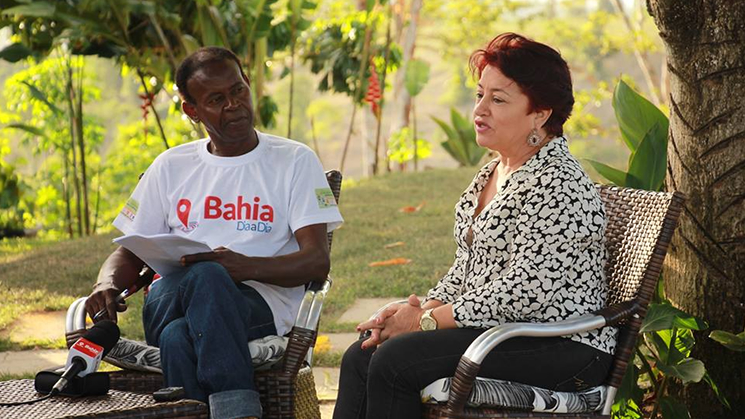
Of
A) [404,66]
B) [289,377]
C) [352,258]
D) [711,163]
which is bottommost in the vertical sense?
[352,258]

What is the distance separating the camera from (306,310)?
3.05 meters

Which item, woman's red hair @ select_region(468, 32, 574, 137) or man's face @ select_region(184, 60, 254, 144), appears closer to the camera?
woman's red hair @ select_region(468, 32, 574, 137)

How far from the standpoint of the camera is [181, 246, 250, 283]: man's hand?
303cm

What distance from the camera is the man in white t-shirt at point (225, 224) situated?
286 centimetres

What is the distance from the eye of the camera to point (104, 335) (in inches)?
115

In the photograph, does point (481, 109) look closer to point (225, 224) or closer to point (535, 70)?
point (535, 70)

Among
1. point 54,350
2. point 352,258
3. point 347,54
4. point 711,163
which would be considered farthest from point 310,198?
point 347,54

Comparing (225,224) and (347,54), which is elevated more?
(347,54)

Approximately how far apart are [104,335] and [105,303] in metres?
0.28

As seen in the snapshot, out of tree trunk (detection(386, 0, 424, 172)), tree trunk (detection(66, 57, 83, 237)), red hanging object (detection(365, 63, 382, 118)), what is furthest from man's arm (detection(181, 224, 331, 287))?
tree trunk (detection(386, 0, 424, 172))

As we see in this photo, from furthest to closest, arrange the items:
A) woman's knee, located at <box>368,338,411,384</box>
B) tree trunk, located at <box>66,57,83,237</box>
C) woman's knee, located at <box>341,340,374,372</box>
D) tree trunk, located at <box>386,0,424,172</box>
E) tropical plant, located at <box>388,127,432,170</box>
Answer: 1. tree trunk, located at <box>386,0,424,172</box>
2. tropical plant, located at <box>388,127,432,170</box>
3. tree trunk, located at <box>66,57,83,237</box>
4. woman's knee, located at <box>341,340,374,372</box>
5. woman's knee, located at <box>368,338,411,384</box>

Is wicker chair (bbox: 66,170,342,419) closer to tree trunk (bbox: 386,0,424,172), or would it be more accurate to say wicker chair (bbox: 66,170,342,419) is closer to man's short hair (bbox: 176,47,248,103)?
man's short hair (bbox: 176,47,248,103)

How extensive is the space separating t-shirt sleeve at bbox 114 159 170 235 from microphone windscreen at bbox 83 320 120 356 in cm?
49

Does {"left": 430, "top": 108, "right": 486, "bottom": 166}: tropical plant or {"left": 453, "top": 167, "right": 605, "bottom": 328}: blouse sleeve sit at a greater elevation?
{"left": 453, "top": 167, "right": 605, "bottom": 328}: blouse sleeve
